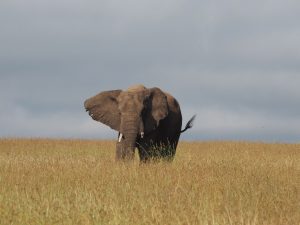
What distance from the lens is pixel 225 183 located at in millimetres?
9805

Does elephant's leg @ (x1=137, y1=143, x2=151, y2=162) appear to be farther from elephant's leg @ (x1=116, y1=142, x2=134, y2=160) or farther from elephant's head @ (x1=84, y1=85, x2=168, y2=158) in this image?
elephant's leg @ (x1=116, y1=142, x2=134, y2=160)

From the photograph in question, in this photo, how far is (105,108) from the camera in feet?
50.3

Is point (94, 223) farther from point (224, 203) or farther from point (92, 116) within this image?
point (92, 116)

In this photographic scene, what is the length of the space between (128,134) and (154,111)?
3.58 feet

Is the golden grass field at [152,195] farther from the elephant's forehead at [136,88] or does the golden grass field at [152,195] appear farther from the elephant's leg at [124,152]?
the elephant's forehead at [136,88]

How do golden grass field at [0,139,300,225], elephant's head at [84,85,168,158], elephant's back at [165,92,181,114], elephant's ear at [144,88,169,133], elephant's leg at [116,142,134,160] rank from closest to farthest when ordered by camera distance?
golden grass field at [0,139,300,225]
elephant's leg at [116,142,134,160]
elephant's head at [84,85,168,158]
elephant's ear at [144,88,169,133]
elephant's back at [165,92,181,114]

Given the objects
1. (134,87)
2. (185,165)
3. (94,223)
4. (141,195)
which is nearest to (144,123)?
(134,87)

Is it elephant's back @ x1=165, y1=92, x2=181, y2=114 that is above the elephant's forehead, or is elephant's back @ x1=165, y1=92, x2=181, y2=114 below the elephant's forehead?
below

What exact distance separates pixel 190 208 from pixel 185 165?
4711 mm

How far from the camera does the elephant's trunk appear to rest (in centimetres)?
1409

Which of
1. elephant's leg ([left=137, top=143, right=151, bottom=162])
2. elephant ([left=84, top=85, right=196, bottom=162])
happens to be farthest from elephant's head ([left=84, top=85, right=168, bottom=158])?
elephant's leg ([left=137, top=143, right=151, bottom=162])

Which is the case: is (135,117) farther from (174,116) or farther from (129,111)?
(174,116)

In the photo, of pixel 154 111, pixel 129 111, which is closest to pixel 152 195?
pixel 129 111

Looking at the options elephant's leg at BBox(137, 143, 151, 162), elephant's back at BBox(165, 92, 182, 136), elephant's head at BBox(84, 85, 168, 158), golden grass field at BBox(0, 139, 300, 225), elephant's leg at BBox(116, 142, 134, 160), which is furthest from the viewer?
elephant's back at BBox(165, 92, 182, 136)
